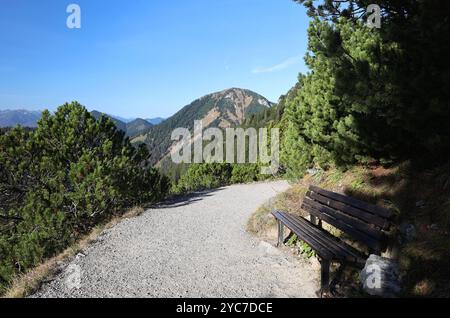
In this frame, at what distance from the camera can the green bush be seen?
911 centimetres

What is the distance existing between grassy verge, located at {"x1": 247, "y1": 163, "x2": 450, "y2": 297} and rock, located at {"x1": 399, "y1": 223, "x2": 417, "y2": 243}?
1.6 inches

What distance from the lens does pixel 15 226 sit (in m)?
10.3

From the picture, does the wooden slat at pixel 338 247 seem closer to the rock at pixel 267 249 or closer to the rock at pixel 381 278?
the rock at pixel 381 278

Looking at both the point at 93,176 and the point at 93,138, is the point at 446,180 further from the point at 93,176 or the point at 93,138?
the point at 93,138

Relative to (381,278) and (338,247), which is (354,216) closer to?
(338,247)

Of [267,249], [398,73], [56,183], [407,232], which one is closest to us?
[398,73]

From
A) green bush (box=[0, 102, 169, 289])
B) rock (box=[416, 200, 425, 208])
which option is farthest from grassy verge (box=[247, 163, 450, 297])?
green bush (box=[0, 102, 169, 289])

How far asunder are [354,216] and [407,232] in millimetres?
750

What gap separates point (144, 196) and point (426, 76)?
10.9 metres

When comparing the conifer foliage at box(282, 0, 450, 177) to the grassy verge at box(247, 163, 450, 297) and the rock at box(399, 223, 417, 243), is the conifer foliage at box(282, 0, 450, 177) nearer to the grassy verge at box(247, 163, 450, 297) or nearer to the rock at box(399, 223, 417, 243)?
the grassy verge at box(247, 163, 450, 297)

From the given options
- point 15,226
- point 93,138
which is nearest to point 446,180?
point 93,138

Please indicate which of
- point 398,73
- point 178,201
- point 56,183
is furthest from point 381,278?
point 178,201

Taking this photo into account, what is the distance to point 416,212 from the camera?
4.91m

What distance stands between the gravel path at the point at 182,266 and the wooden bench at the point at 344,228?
1.95 feet
